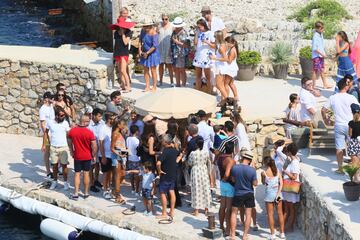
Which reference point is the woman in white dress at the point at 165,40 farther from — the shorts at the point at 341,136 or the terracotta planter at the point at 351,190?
the terracotta planter at the point at 351,190

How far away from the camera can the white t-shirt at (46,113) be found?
20.8m

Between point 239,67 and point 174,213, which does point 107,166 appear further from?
point 239,67

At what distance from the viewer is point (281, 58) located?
78.3 feet

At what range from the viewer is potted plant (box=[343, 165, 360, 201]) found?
1650cm

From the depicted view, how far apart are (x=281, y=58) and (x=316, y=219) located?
25.0 feet

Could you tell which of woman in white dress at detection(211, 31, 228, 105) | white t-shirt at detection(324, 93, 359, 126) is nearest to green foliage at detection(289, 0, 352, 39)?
woman in white dress at detection(211, 31, 228, 105)

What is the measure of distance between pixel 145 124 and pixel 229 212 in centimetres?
254

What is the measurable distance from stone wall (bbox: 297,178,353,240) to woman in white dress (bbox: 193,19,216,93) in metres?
5.04

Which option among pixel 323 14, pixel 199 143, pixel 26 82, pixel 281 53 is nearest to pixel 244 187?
pixel 199 143

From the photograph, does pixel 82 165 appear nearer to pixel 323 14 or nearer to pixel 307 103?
pixel 307 103

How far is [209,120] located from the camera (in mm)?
19844

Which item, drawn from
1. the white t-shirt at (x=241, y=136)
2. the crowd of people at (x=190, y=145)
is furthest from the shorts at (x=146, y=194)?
the white t-shirt at (x=241, y=136)

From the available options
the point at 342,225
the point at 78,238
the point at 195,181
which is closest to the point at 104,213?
the point at 78,238

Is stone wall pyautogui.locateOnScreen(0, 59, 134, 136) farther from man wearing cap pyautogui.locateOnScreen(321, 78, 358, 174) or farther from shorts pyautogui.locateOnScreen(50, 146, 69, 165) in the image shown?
man wearing cap pyautogui.locateOnScreen(321, 78, 358, 174)
